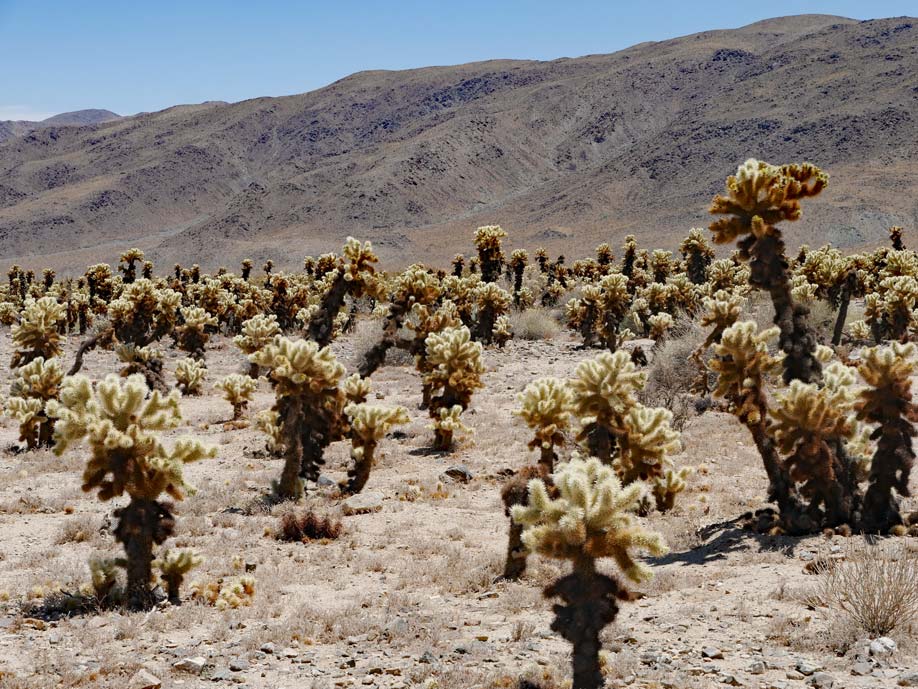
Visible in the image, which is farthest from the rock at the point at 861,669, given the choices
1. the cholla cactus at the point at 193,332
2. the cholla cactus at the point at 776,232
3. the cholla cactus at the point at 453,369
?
the cholla cactus at the point at 193,332

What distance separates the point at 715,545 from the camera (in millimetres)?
8641

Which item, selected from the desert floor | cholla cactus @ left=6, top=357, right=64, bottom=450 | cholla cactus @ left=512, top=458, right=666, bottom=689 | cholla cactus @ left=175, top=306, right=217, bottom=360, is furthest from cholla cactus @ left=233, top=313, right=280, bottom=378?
cholla cactus @ left=512, top=458, right=666, bottom=689

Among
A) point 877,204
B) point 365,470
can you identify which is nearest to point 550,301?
point 365,470

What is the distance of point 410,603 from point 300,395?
162 inches

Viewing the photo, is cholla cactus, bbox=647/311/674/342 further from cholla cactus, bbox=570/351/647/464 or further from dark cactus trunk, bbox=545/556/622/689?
dark cactus trunk, bbox=545/556/622/689

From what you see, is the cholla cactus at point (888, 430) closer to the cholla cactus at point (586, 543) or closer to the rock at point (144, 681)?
the cholla cactus at point (586, 543)

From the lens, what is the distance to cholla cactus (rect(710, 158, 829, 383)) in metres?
8.99

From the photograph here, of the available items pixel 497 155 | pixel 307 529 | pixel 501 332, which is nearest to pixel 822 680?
pixel 307 529

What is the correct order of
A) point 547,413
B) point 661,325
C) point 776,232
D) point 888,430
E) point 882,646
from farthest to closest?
point 661,325, point 547,413, point 776,232, point 888,430, point 882,646

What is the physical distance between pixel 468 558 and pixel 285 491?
3.51m

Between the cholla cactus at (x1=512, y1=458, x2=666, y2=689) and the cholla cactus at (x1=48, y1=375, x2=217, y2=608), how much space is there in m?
3.54

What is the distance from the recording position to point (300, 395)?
10.7m

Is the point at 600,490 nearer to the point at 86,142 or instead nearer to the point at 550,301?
the point at 550,301

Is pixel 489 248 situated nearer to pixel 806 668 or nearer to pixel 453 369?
pixel 453 369
